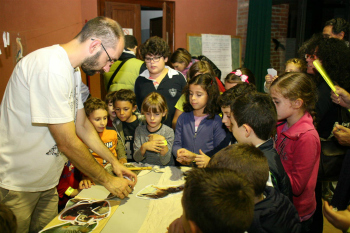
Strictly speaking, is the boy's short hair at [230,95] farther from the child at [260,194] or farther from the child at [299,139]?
the child at [260,194]

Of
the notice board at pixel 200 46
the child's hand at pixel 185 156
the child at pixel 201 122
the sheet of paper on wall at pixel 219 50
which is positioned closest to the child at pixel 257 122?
the child's hand at pixel 185 156

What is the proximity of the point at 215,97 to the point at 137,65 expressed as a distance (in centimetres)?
137

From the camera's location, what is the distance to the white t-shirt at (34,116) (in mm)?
1396

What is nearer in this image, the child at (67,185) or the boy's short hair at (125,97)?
the child at (67,185)

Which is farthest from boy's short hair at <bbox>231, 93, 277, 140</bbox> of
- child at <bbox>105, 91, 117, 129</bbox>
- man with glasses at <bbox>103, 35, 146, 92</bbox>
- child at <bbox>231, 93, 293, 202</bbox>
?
man with glasses at <bbox>103, 35, 146, 92</bbox>

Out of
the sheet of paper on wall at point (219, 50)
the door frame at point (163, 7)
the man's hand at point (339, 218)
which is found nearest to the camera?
the man's hand at point (339, 218)

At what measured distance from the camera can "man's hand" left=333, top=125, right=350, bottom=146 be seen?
2.02 m

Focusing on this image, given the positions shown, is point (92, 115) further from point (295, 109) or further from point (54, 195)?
point (295, 109)

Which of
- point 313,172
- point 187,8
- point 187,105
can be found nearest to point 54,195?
point 187,105

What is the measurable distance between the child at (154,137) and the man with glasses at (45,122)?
635 millimetres

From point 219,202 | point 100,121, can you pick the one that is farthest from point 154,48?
point 219,202

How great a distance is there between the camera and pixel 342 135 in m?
2.04

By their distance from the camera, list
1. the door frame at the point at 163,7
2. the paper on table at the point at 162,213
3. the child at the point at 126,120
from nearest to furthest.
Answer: the paper on table at the point at 162,213 → the child at the point at 126,120 → the door frame at the point at 163,7

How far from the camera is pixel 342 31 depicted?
3.25 metres
